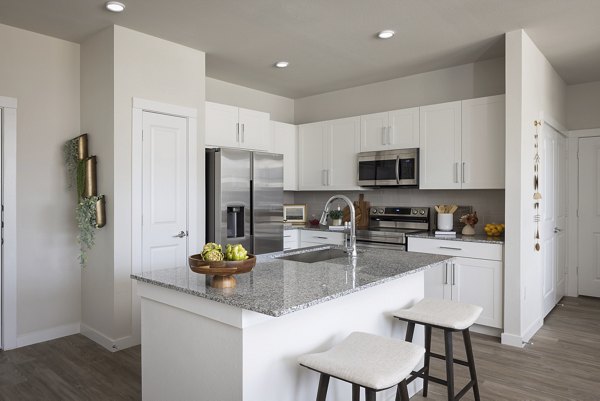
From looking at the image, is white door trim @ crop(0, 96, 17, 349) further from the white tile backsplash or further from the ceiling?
the white tile backsplash

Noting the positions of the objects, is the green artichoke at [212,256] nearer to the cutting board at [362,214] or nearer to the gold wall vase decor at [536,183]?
the gold wall vase decor at [536,183]

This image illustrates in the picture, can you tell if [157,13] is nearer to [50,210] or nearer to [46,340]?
[50,210]

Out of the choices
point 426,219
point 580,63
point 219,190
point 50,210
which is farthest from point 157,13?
point 580,63

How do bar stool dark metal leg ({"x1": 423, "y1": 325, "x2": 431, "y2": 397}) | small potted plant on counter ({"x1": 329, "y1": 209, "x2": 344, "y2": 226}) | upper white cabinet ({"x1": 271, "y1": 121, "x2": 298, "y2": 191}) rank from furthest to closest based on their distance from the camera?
upper white cabinet ({"x1": 271, "y1": 121, "x2": 298, "y2": 191})
small potted plant on counter ({"x1": 329, "y1": 209, "x2": 344, "y2": 226})
bar stool dark metal leg ({"x1": 423, "y1": 325, "x2": 431, "y2": 397})

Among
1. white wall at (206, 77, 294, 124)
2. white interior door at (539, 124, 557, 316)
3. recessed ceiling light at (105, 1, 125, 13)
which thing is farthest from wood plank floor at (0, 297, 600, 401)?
white wall at (206, 77, 294, 124)

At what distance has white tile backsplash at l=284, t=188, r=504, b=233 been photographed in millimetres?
4430

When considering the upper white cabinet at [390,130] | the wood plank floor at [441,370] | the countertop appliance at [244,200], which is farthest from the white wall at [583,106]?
the countertop appliance at [244,200]

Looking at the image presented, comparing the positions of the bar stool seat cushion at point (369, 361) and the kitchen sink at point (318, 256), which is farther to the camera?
the kitchen sink at point (318, 256)

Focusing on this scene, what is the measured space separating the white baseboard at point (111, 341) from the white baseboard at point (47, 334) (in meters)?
0.19

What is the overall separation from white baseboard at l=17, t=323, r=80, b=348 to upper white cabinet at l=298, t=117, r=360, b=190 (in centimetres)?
306

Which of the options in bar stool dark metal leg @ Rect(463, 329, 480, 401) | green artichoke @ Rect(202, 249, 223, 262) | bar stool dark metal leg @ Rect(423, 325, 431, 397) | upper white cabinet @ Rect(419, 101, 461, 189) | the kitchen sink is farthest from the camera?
upper white cabinet @ Rect(419, 101, 461, 189)

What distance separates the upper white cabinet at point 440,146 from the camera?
427 cm

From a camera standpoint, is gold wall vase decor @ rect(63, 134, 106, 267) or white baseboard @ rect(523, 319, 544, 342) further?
white baseboard @ rect(523, 319, 544, 342)

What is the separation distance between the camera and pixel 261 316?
175cm
